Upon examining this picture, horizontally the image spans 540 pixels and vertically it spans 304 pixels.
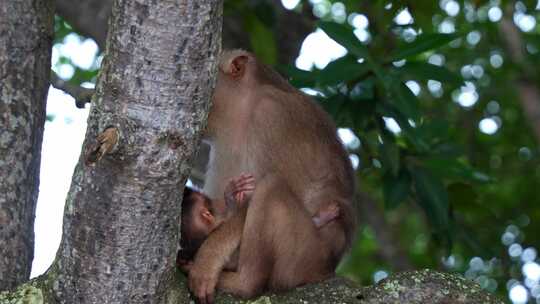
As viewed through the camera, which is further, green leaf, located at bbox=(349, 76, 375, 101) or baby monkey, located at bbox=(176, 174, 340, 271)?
green leaf, located at bbox=(349, 76, 375, 101)

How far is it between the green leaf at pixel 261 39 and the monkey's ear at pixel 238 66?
115 centimetres

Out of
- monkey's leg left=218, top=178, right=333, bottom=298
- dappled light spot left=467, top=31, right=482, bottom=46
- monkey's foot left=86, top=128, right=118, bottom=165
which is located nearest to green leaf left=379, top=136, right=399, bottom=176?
monkey's leg left=218, top=178, right=333, bottom=298

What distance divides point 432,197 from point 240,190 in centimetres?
192

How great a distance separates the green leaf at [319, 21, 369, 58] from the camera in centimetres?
482

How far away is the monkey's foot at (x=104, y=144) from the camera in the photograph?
2.86 m

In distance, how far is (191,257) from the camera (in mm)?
3928

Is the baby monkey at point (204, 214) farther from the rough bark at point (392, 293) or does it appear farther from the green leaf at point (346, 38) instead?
the green leaf at point (346, 38)

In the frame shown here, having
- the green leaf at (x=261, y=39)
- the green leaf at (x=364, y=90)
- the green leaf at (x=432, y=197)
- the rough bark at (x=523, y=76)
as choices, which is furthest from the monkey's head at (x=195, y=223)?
the rough bark at (x=523, y=76)

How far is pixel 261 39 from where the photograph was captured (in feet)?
18.4

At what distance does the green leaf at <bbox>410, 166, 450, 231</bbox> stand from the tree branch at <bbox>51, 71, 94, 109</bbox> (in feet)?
7.13

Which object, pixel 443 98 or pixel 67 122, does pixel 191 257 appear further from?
pixel 443 98

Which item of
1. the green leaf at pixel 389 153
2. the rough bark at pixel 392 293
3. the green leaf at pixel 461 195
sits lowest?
the rough bark at pixel 392 293

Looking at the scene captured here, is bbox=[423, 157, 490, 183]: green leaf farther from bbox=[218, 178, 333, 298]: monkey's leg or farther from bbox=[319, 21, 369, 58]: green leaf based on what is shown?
bbox=[218, 178, 333, 298]: monkey's leg

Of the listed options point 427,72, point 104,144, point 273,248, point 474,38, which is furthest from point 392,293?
point 474,38
